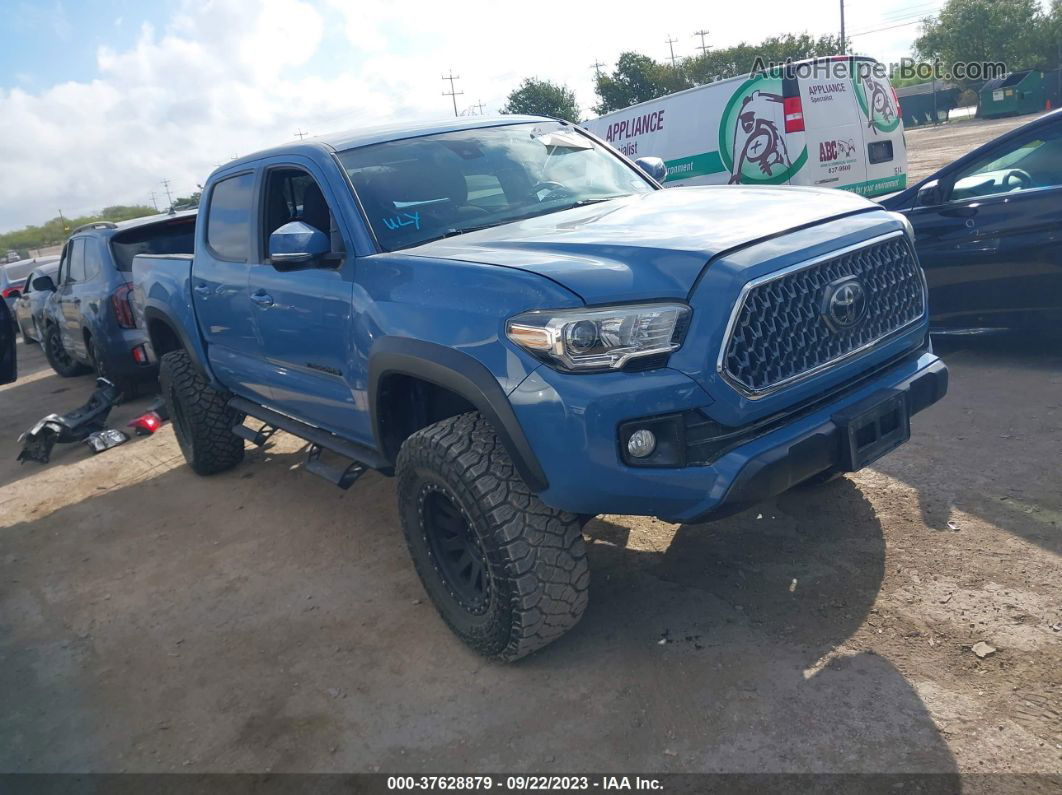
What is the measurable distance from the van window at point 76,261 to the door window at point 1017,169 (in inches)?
330

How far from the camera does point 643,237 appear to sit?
9.64ft

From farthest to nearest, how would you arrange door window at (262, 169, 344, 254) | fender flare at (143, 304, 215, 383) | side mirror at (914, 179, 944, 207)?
side mirror at (914, 179, 944, 207), fender flare at (143, 304, 215, 383), door window at (262, 169, 344, 254)

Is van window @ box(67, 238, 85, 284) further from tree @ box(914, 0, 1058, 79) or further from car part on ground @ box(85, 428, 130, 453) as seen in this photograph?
tree @ box(914, 0, 1058, 79)

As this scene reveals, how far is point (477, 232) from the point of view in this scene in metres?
3.60

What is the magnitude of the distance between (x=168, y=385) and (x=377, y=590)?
9.34ft

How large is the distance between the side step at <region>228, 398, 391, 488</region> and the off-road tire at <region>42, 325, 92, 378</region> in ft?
22.5

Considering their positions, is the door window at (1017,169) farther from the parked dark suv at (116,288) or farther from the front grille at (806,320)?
the parked dark suv at (116,288)

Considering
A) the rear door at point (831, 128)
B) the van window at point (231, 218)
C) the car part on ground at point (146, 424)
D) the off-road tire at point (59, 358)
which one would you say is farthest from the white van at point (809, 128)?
the off-road tire at point (59, 358)

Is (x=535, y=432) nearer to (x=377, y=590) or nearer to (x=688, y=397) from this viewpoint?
(x=688, y=397)

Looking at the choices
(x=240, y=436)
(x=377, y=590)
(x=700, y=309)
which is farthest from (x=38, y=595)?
(x=700, y=309)

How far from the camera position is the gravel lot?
8.74ft

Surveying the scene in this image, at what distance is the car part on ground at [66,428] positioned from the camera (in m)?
7.30

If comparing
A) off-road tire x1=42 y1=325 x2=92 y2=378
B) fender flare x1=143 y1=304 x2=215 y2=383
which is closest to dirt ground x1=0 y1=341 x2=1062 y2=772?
fender flare x1=143 y1=304 x2=215 y2=383

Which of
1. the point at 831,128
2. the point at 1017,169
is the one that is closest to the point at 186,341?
the point at 1017,169
